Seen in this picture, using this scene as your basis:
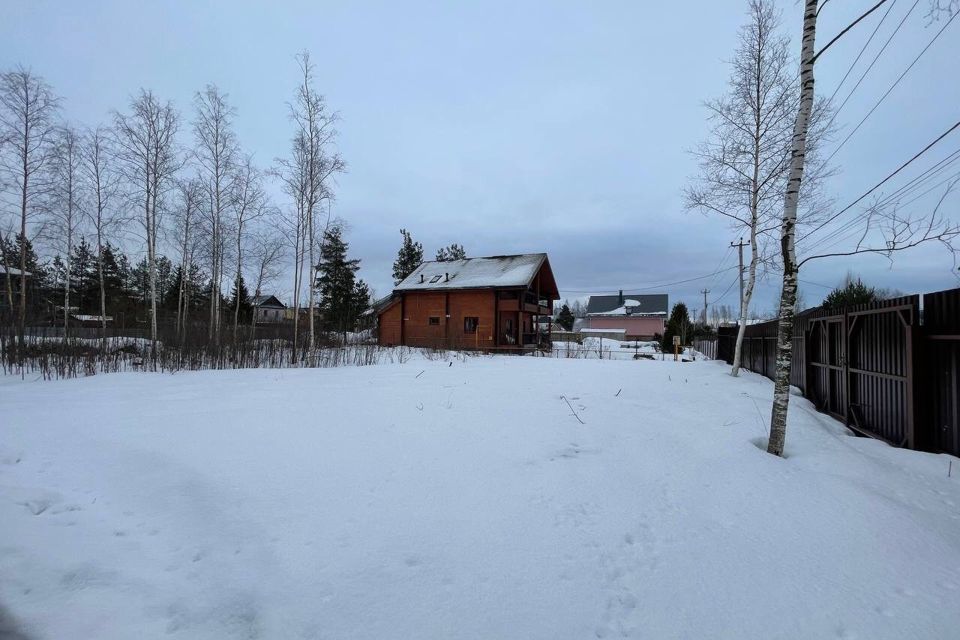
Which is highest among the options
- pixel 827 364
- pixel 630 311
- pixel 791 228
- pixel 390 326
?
pixel 630 311

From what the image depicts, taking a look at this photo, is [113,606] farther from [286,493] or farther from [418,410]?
[418,410]

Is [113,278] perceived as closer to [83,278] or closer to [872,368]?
[83,278]

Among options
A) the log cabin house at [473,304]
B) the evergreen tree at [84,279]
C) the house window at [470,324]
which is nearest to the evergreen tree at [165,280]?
the evergreen tree at [84,279]

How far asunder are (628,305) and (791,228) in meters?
49.8

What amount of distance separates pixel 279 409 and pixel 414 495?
3676 millimetres

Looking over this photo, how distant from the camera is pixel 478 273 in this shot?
94.7 ft

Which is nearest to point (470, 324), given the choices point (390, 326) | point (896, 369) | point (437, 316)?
point (437, 316)

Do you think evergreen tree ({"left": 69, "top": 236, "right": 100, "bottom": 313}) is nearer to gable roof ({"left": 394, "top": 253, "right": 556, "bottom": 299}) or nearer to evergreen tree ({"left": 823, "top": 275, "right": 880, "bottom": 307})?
gable roof ({"left": 394, "top": 253, "right": 556, "bottom": 299})

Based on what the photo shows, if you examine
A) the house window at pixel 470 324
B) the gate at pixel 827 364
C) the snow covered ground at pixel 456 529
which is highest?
the house window at pixel 470 324

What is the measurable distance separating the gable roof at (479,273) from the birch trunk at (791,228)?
20604mm

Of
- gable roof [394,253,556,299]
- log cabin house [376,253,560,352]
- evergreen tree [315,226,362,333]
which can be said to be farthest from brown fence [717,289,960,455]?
evergreen tree [315,226,362,333]

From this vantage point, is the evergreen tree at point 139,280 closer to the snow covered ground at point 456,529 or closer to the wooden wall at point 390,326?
the wooden wall at point 390,326

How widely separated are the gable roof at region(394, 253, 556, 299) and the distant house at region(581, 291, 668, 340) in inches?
905

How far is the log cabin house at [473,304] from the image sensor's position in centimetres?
2667
